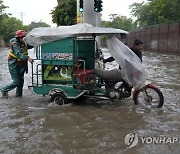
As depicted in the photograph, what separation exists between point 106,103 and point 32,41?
2.36 metres

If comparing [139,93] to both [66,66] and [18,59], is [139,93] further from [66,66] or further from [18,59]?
[18,59]

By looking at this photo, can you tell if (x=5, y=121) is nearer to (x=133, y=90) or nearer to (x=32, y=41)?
(x=32, y=41)

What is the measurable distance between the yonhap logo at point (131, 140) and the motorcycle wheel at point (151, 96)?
2195 millimetres

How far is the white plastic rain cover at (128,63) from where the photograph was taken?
7.82 metres

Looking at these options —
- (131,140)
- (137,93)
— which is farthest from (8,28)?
(131,140)

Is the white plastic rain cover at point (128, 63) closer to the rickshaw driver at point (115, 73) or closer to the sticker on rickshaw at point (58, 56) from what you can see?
the rickshaw driver at point (115, 73)

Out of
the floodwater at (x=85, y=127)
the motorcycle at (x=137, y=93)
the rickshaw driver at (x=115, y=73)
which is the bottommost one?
the floodwater at (x=85, y=127)

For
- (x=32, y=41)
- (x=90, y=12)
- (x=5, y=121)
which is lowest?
(x=5, y=121)

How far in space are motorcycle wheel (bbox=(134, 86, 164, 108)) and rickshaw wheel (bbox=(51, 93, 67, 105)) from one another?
1705mm

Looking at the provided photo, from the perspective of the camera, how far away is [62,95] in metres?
8.25

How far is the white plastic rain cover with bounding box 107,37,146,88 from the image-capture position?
7820 millimetres

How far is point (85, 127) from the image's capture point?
20.8 ft

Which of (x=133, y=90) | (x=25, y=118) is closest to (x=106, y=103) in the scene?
(x=133, y=90)

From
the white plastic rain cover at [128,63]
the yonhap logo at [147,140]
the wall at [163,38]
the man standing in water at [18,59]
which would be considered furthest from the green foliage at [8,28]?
the yonhap logo at [147,140]
